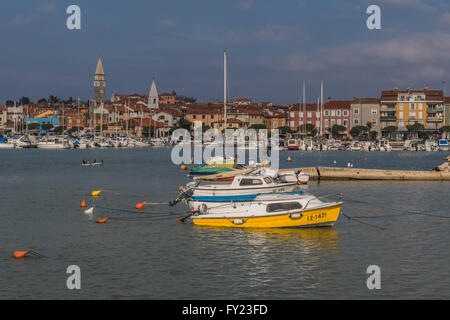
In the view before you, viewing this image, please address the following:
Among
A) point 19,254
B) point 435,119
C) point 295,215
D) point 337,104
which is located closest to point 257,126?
point 337,104

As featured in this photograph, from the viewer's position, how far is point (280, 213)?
3064cm

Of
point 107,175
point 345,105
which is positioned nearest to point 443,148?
point 345,105

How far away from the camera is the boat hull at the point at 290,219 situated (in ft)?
101

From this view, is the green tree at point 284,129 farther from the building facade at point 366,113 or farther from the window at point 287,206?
the window at point 287,206

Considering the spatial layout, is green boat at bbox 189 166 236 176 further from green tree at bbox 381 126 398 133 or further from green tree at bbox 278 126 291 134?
green tree at bbox 278 126 291 134

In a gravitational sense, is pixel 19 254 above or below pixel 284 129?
below

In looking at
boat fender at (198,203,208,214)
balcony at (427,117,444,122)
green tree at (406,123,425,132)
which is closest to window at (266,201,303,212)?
boat fender at (198,203,208,214)

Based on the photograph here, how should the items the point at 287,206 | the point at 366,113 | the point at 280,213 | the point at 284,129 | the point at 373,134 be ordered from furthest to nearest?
1. the point at 284,129
2. the point at 366,113
3. the point at 373,134
4. the point at 287,206
5. the point at 280,213

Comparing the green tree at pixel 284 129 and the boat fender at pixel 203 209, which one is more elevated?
the green tree at pixel 284 129

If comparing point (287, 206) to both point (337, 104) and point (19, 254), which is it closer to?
point (19, 254)

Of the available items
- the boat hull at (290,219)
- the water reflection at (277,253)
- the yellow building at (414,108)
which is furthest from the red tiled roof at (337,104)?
the boat hull at (290,219)

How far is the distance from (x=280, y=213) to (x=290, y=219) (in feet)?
2.09
